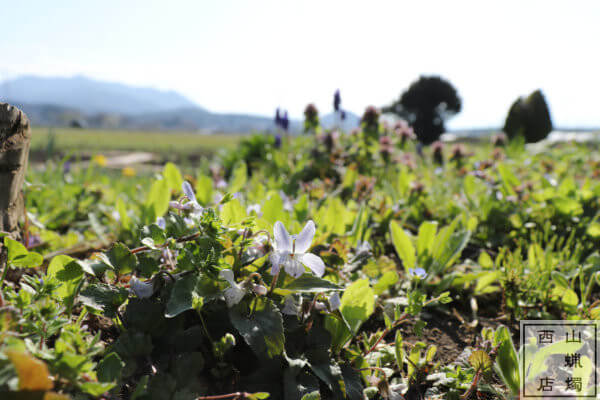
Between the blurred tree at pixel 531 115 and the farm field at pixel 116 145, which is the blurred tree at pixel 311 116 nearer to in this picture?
the farm field at pixel 116 145

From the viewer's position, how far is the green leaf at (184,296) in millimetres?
835

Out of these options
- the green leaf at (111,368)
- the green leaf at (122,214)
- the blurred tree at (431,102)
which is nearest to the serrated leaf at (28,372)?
the green leaf at (111,368)

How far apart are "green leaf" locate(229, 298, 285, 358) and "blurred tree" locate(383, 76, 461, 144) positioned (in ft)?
84.2

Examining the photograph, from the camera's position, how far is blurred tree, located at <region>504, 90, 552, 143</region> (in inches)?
320

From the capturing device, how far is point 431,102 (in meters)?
25.6

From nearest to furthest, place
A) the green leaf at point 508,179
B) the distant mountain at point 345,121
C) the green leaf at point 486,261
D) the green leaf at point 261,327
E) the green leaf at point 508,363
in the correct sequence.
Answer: the green leaf at point 261,327
the green leaf at point 508,363
the green leaf at point 486,261
the green leaf at point 508,179
the distant mountain at point 345,121

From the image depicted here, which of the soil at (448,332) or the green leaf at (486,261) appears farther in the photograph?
the green leaf at (486,261)

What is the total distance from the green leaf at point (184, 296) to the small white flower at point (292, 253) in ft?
0.61

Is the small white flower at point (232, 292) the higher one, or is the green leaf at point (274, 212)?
the green leaf at point (274, 212)

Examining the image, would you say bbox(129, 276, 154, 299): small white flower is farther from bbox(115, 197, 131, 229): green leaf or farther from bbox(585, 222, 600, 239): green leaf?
bbox(585, 222, 600, 239): green leaf

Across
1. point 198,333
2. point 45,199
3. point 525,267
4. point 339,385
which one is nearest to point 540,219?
point 525,267

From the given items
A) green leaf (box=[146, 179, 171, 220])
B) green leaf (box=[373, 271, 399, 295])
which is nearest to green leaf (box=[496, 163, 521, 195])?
green leaf (box=[373, 271, 399, 295])

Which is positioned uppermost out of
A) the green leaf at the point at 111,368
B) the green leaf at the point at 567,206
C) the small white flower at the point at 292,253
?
the small white flower at the point at 292,253

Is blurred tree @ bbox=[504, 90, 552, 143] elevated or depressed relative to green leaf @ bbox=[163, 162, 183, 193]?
elevated
